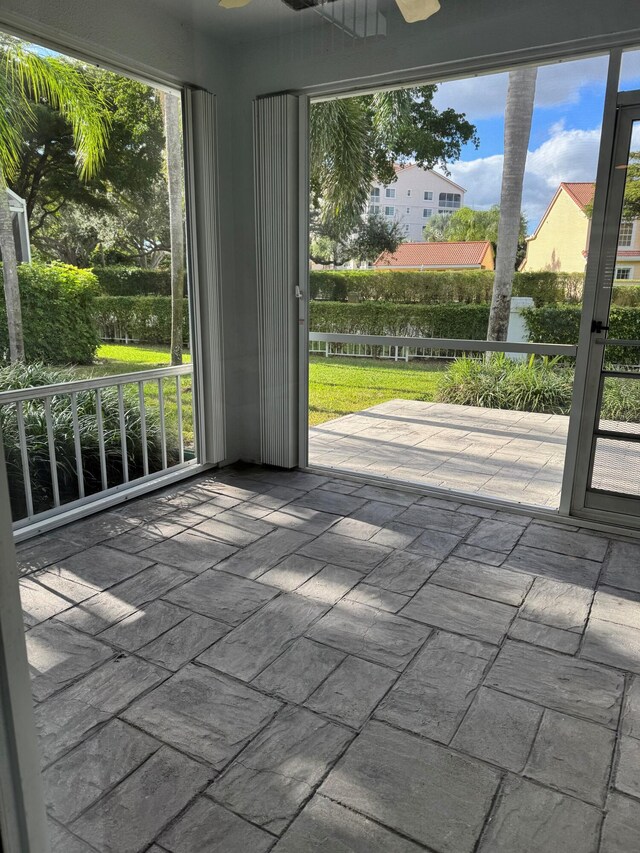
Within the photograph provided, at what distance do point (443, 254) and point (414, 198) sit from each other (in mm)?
353

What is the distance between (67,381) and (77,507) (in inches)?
37.0

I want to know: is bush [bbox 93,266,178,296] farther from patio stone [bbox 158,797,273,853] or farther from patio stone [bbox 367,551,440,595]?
patio stone [bbox 367,551,440,595]

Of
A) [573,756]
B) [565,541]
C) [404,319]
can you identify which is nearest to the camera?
[573,756]

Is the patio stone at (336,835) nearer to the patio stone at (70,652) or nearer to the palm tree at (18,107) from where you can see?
the patio stone at (70,652)

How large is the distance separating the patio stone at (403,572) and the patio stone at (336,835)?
3.43ft

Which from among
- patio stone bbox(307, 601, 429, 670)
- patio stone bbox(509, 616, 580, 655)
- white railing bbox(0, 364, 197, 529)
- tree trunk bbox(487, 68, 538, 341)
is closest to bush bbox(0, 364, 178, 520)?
white railing bbox(0, 364, 197, 529)

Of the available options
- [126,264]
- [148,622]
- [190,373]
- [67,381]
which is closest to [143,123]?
[126,264]

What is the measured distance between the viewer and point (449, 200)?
2.89 metres

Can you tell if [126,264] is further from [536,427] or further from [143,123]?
[536,427]

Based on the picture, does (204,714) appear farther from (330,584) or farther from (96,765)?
(330,584)

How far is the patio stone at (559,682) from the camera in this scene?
1.67m

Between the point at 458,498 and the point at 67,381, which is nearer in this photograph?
the point at 67,381

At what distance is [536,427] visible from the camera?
3.47 metres

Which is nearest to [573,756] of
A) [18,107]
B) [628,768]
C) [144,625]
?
[628,768]
